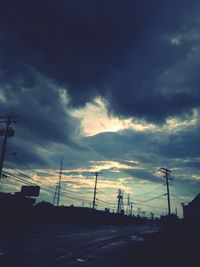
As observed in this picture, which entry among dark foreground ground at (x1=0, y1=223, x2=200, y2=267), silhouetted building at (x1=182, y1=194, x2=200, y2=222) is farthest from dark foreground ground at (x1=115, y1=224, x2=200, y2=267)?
silhouetted building at (x1=182, y1=194, x2=200, y2=222)

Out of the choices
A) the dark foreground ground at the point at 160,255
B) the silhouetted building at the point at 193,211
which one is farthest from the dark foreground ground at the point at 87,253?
the silhouetted building at the point at 193,211

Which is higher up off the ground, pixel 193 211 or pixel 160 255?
pixel 193 211

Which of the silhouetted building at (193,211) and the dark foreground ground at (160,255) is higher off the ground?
the silhouetted building at (193,211)

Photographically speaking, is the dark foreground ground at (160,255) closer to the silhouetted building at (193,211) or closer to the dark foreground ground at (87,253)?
the dark foreground ground at (87,253)

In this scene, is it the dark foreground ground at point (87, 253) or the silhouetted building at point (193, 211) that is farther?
the silhouetted building at point (193, 211)

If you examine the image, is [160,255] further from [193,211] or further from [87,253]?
[193,211]

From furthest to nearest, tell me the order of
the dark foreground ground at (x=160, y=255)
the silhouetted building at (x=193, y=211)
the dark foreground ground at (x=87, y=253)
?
the silhouetted building at (x=193, y=211)
the dark foreground ground at (x=160, y=255)
the dark foreground ground at (x=87, y=253)

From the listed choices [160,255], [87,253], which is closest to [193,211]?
[160,255]

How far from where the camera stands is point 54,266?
8648 millimetres

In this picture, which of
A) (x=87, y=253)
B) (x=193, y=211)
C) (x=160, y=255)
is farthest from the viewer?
(x=193, y=211)

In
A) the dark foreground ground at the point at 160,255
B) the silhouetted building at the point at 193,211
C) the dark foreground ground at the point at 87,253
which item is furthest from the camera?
the silhouetted building at the point at 193,211

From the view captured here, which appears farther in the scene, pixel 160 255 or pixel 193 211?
pixel 193 211

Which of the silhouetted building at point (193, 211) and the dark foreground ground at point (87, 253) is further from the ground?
the silhouetted building at point (193, 211)

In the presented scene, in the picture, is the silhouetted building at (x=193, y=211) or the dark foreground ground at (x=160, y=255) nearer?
the dark foreground ground at (x=160, y=255)
